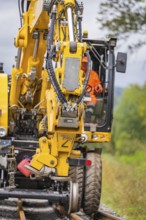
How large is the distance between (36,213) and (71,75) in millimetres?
4401

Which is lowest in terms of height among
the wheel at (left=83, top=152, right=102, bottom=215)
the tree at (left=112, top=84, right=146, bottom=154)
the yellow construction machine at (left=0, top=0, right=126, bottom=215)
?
the tree at (left=112, top=84, right=146, bottom=154)

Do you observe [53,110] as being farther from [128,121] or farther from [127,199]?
[128,121]

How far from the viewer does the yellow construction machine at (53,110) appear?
11.8 meters

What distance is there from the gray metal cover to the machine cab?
345cm

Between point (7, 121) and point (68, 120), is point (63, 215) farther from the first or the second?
point (68, 120)

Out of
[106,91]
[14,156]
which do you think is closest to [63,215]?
[14,156]

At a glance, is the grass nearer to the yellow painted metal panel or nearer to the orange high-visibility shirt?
the orange high-visibility shirt

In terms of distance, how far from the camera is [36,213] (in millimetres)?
15086

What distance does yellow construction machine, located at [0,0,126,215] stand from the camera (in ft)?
38.6

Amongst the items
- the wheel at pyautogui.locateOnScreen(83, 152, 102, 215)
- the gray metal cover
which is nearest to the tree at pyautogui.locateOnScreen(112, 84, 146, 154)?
the wheel at pyautogui.locateOnScreen(83, 152, 102, 215)

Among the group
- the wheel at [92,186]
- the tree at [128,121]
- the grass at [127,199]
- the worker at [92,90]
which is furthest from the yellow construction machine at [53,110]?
the tree at [128,121]

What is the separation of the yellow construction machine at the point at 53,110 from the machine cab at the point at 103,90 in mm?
20

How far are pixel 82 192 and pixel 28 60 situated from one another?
2664 millimetres

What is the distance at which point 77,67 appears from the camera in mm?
11570
